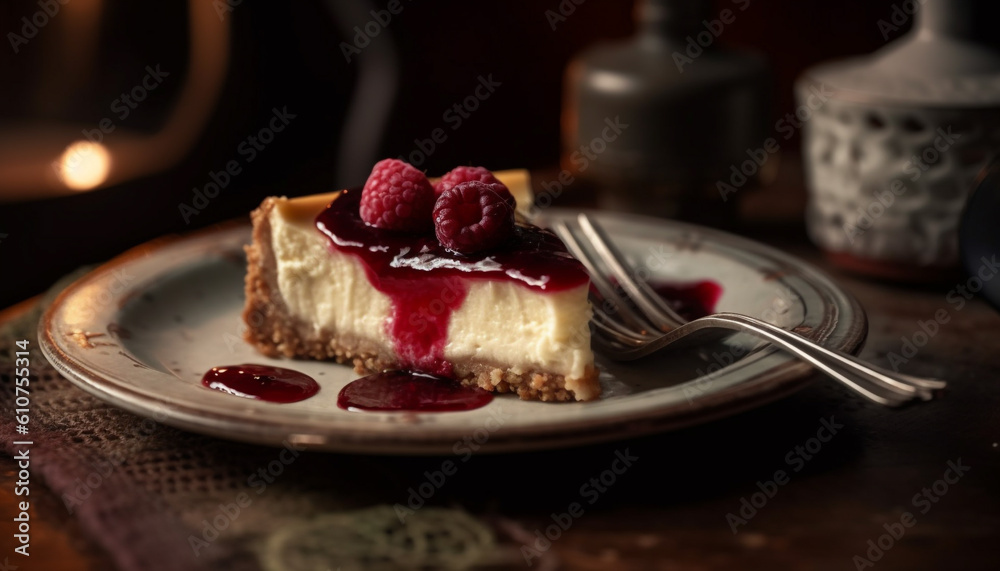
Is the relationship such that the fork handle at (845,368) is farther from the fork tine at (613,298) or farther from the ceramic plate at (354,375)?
the fork tine at (613,298)

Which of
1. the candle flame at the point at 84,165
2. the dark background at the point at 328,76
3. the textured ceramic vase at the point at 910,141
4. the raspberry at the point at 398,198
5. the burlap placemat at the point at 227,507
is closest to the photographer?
the burlap placemat at the point at 227,507

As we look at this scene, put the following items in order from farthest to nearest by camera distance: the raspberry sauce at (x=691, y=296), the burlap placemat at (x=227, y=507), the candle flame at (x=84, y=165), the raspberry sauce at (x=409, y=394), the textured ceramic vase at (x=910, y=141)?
the candle flame at (x=84, y=165) < the textured ceramic vase at (x=910, y=141) < the raspberry sauce at (x=691, y=296) < the raspberry sauce at (x=409, y=394) < the burlap placemat at (x=227, y=507)

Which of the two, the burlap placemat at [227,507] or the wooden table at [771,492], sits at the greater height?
the burlap placemat at [227,507]

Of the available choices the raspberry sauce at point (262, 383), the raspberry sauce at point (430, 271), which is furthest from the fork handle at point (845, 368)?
the raspberry sauce at point (262, 383)

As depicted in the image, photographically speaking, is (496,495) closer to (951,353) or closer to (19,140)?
(951,353)

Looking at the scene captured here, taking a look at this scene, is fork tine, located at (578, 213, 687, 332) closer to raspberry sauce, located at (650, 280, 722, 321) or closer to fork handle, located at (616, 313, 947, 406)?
raspberry sauce, located at (650, 280, 722, 321)
